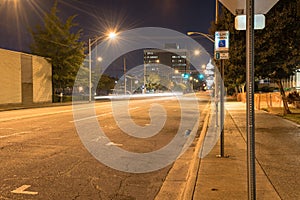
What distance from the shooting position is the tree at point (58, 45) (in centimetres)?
3897

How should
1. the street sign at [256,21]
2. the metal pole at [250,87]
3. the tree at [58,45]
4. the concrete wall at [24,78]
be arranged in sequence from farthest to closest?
the tree at [58,45]
the concrete wall at [24,78]
the street sign at [256,21]
the metal pole at [250,87]

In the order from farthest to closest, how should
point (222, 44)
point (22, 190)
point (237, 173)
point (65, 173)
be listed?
point (222, 44), point (65, 173), point (237, 173), point (22, 190)

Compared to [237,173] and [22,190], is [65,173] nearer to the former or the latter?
[22,190]

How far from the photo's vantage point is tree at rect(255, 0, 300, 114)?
559 inches

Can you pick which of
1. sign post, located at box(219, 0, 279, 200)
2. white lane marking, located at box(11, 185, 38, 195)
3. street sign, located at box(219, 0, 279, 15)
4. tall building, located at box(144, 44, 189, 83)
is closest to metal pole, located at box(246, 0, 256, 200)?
sign post, located at box(219, 0, 279, 200)

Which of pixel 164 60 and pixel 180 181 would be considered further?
pixel 164 60

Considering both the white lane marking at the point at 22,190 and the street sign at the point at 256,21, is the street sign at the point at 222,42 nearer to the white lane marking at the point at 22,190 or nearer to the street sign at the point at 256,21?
the street sign at the point at 256,21

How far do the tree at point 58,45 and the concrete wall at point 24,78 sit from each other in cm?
119

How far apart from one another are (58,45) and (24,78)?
640cm

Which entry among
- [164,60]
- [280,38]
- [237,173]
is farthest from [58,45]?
[164,60]

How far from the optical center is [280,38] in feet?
49.1

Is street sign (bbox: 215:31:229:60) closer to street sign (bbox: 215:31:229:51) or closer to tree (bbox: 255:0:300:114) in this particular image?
street sign (bbox: 215:31:229:51)

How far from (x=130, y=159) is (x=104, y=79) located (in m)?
62.3

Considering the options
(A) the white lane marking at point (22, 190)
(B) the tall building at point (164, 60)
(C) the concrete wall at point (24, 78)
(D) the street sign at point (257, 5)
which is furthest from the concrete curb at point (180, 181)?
(B) the tall building at point (164, 60)
